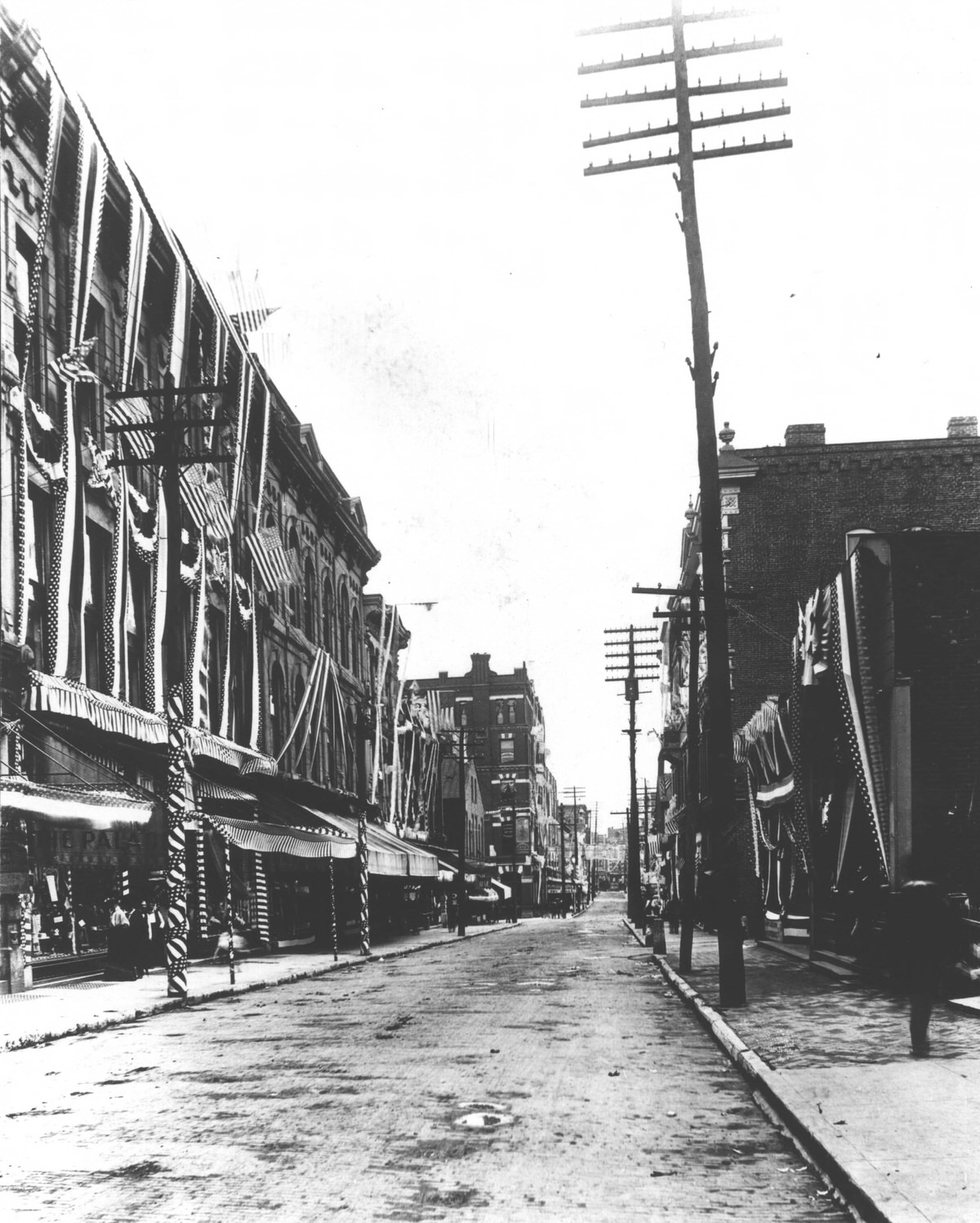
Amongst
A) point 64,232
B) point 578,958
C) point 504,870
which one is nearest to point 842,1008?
point 578,958

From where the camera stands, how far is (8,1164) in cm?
712

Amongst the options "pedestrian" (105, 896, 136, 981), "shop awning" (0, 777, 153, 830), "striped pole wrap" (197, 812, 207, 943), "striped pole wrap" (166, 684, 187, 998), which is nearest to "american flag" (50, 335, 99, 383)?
"striped pole wrap" (166, 684, 187, 998)

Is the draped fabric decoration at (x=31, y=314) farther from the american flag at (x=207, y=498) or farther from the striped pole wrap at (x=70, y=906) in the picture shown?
the american flag at (x=207, y=498)

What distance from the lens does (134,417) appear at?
2377cm

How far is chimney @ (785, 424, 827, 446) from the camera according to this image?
42.3 m

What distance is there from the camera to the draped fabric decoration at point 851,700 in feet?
50.7

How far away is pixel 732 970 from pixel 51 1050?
26.3 feet

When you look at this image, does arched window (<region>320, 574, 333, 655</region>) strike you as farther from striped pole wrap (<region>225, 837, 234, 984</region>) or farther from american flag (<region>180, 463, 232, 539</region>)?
striped pole wrap (<region>225, 837, 234, 984</region>)

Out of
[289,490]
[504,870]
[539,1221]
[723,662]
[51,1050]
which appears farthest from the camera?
[504,870]

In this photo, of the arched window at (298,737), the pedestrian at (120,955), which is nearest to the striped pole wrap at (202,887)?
the pedestrian at (120,955)

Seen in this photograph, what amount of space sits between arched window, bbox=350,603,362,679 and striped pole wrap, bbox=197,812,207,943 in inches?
805

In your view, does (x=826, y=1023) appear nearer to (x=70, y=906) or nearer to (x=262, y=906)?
(x=70, y=906)

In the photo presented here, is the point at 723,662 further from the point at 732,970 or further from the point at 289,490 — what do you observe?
the point at 289,490

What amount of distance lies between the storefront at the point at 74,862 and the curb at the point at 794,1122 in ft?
29.3
